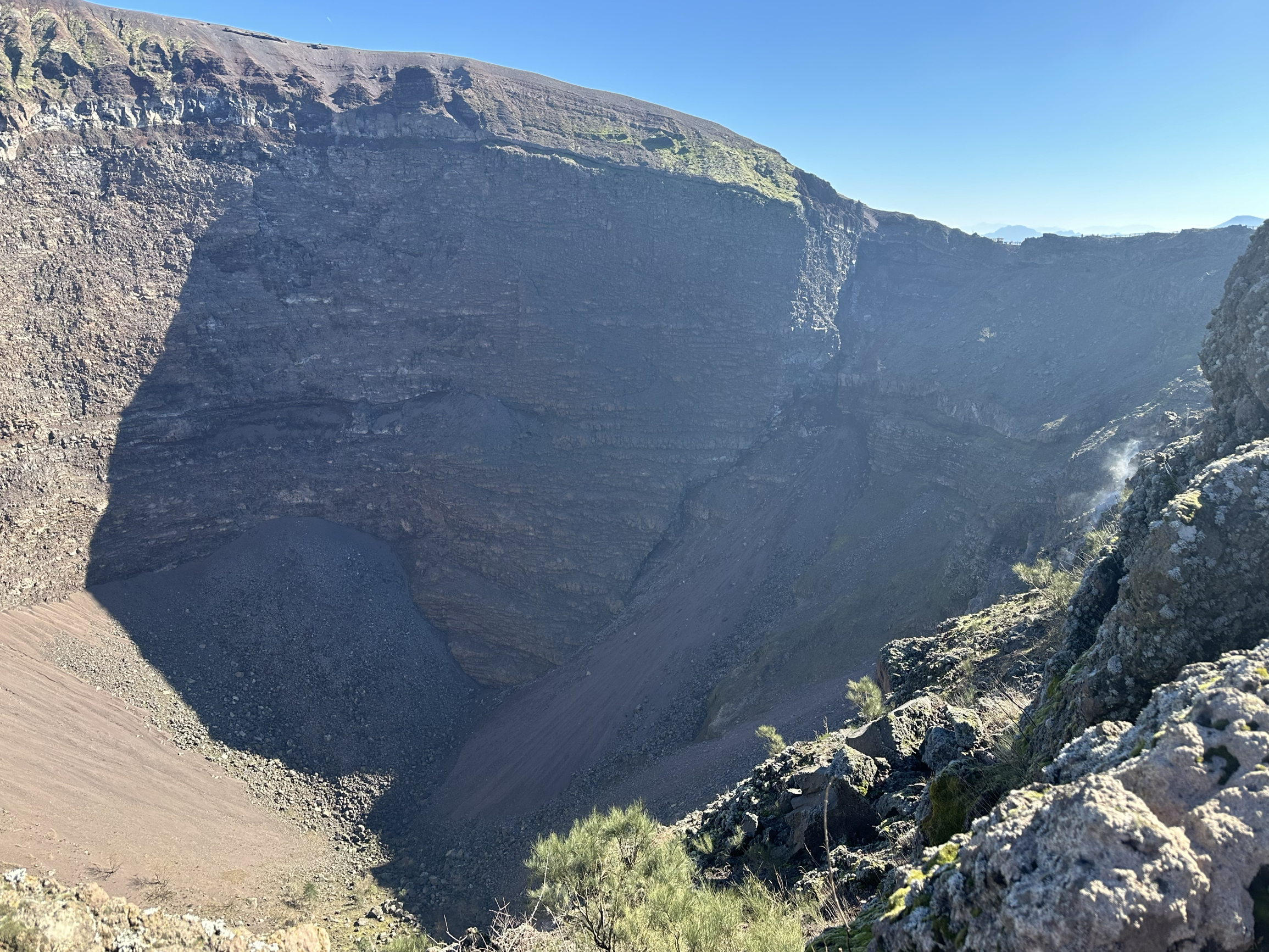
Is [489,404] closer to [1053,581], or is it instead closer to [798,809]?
[1053,581]

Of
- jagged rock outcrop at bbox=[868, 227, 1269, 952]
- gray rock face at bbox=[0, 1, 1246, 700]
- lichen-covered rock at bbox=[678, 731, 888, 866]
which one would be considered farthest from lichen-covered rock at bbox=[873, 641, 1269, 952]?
gray rock face at bbox=[0, 1, 1246, 700]

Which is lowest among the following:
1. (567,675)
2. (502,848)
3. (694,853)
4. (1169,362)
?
(502,848)

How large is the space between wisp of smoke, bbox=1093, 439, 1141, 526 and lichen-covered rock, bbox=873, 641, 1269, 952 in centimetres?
2371

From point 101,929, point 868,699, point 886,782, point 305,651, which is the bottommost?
point 305,651

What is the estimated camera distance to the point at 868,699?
1706 cm

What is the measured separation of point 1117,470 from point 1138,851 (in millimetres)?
28076

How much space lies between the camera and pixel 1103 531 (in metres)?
16.8

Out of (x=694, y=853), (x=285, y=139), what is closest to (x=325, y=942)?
(x=694, y=853)

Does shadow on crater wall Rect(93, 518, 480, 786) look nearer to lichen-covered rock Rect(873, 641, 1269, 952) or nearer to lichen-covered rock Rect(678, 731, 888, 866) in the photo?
lichen-covered rock Rect(678, 731, 888, 866)

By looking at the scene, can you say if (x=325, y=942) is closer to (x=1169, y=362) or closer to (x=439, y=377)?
(x=439, y=377)

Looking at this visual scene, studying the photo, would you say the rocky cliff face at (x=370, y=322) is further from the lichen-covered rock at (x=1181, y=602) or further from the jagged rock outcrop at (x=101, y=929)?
the lichen-covered rock at (x=1181, y=602)

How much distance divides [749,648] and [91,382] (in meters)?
32.1

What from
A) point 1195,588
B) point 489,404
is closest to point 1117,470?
point 1195,588

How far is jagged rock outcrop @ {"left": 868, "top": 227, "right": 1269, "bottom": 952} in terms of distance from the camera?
348 cm
